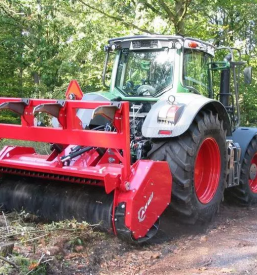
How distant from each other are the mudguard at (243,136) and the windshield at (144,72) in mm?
1703

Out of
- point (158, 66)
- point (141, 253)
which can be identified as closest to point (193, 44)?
point (158, 66)

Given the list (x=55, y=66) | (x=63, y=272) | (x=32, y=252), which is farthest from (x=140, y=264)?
(x=55, y=66)

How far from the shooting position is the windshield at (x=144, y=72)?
5320 millimetres

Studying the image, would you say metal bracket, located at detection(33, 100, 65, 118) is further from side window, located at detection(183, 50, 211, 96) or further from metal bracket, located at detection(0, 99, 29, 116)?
side window, located at detection(183, 50, 211, 96)

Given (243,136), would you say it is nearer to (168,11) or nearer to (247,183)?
(247,183)

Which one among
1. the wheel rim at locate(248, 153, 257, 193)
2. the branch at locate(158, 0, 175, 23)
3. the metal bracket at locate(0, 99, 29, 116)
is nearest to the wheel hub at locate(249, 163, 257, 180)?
the wheel rim at locate(248, 153, 257, 193)

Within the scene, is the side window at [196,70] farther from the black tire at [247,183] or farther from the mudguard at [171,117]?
the black tire at [247,183]

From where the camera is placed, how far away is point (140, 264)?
3.67 m

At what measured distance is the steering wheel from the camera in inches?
210

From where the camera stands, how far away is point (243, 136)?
250 inches

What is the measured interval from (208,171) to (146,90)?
1288mm

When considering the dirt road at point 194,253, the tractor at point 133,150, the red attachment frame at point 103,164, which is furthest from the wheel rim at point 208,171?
the red attachment frame at point 103,164

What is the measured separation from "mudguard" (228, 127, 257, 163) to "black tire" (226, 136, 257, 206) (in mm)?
83

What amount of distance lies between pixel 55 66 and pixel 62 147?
11378 millimetres
